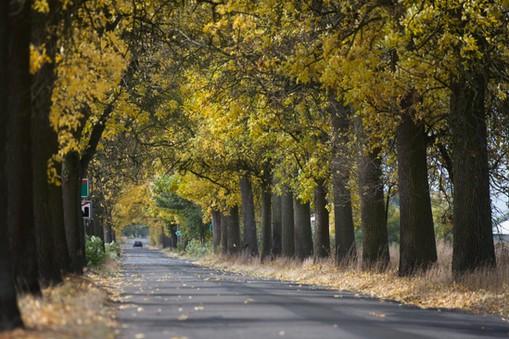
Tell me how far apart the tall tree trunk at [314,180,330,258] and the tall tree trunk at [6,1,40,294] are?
2157 cm

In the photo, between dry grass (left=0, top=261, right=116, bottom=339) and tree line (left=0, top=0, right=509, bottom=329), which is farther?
tree line (left=0, top=0, right=509, bottom=329)

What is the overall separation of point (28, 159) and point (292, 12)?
9040 mm

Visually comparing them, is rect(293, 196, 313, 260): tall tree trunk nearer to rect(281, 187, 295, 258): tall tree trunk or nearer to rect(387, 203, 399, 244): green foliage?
rect(281, 187, 295, 258): tall tree trunk

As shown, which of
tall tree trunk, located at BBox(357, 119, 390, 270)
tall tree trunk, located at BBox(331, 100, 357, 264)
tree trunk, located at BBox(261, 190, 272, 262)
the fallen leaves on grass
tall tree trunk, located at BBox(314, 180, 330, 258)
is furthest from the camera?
tree trunk, located at BBox(261, 190, 272, 262)

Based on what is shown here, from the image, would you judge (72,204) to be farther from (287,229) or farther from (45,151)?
(287,229)

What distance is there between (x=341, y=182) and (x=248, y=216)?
53.9ft

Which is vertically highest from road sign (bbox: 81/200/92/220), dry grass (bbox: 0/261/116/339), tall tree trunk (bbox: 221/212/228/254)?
road sign (bbox: 81/200/92/220)

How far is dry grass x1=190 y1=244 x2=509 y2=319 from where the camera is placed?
17.6 metres

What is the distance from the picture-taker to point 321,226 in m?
35.4

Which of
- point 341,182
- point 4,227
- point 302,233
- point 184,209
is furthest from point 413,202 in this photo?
point 184,209

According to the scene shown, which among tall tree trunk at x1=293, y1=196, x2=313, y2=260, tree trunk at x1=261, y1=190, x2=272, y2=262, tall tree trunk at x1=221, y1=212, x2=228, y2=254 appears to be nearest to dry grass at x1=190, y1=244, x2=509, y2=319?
tall tree trunk at x1=293, y1=196, x2=313, y2=260

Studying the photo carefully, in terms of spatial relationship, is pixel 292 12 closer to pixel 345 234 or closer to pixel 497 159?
pixel 497 159

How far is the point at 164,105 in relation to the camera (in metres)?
31.5

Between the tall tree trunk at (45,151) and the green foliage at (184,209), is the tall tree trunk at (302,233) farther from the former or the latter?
the green foliage at (184,209)
